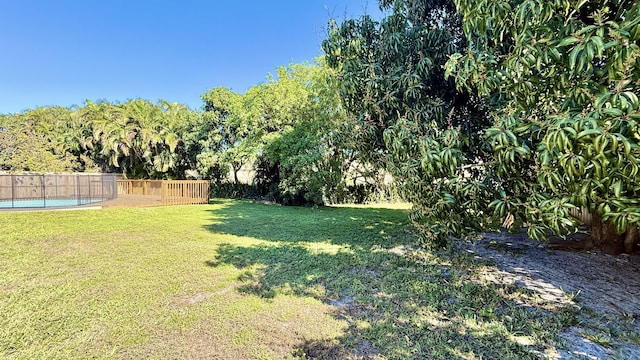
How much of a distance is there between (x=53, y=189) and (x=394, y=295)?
1555 centimetres

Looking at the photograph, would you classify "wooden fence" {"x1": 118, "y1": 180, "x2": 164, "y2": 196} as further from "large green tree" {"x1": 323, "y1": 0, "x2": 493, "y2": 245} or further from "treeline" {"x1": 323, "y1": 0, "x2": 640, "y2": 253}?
"treeline" {"x1": 323, "y1": 0, "x2": 640, "y2": 253}

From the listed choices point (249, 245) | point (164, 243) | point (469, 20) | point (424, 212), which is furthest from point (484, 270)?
point (164, 243)

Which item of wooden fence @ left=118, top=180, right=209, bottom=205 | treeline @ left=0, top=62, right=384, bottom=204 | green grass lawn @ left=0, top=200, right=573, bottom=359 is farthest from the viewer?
wooden fence @ left=118, top=180, right=209, bottom=205

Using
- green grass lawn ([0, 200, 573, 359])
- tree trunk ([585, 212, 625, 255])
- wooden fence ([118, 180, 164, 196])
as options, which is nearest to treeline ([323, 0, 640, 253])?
green grass lawn ([0, 200, 573, 359])

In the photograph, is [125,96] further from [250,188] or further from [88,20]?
[250,188]

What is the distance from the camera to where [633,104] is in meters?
1.63

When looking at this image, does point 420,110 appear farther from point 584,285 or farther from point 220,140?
point 220,140

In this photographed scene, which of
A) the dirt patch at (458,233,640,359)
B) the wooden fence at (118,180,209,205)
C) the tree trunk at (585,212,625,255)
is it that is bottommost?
the dirt patch at (458,233,640,359)

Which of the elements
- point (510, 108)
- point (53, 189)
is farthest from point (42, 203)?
point (510, 108)

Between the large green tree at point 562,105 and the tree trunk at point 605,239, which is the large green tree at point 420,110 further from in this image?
the tree trunk at point 605,239

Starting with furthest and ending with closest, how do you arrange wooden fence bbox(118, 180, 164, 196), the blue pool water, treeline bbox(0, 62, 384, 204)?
wooden fence bbox(118, 180, 164, 196), treeline bbox(0, 62, 384, 204), the blue pool water

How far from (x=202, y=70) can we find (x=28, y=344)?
745 inches

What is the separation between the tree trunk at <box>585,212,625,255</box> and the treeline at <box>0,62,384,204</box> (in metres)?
6.85

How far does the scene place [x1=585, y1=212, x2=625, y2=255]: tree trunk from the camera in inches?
201
